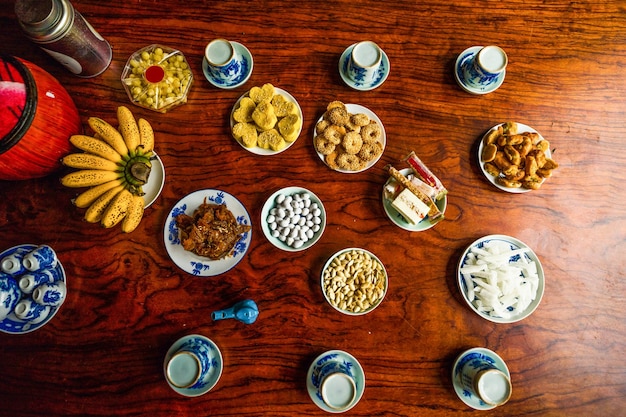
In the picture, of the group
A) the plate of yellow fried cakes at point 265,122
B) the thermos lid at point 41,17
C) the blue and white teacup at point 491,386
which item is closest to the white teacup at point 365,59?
the plate of yellow fried cakes at point 265,122

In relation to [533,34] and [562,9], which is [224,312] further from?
[562,9]

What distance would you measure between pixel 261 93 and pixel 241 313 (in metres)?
0.76

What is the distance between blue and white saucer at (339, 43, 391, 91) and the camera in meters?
1.43

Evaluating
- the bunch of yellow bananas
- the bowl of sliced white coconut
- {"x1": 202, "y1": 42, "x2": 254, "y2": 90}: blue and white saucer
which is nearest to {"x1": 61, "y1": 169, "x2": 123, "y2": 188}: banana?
the bunch of yellow bananas

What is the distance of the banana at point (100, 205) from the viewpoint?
1.19m

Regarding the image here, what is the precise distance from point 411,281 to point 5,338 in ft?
4.49

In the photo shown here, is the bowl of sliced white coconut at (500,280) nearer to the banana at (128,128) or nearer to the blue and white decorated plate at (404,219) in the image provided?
the blue and white decorated plate at (404,219)

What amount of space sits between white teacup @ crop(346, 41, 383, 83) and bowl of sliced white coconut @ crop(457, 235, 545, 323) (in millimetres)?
701

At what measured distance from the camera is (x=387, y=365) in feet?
4.20

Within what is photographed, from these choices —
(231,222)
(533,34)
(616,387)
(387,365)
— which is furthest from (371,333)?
(533,34)

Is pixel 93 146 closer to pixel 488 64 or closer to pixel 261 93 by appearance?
pixel 261 93

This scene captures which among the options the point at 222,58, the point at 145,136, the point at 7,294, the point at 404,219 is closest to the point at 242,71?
the point at 222,58

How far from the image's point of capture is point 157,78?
133 cm

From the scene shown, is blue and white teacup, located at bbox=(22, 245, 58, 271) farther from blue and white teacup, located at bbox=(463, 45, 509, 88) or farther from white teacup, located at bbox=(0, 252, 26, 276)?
blue and white teacup, located at bbox=(463, 45, 509, 88)
